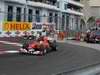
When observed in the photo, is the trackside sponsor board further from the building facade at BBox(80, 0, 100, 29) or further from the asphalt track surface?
the building facade at BBox(80, 0, 100, 29)

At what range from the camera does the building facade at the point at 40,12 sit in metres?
48.2

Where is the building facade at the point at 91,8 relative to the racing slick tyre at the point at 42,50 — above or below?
above

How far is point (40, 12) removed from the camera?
74.9 meters

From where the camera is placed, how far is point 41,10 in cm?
7531

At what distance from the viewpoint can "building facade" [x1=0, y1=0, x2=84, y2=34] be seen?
4822cm

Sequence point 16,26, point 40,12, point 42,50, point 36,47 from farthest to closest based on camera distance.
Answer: point 40,12
point 16,26
point 42,50
point 36,47

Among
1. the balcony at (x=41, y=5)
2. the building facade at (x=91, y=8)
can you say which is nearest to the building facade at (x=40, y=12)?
the balcony at (x=41, y=5)

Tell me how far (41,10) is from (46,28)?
103ft

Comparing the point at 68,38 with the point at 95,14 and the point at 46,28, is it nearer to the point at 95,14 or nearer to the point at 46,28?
the point at 46,28

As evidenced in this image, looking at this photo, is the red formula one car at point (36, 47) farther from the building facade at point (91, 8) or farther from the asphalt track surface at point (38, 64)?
the building facade at point (91, 8)

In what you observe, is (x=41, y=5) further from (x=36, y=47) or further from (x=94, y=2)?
(x=94, y=2)

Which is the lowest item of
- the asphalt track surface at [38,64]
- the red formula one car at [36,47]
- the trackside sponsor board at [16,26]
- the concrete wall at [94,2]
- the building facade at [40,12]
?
the asphalt track surface at [38,64]

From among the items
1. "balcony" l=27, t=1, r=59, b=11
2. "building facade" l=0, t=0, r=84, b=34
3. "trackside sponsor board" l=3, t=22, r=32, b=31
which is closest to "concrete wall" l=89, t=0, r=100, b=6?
"building facade" l=0, t=0, r=84, b=34

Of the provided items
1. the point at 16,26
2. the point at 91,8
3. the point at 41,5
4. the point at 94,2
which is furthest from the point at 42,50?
the point at 94,2
